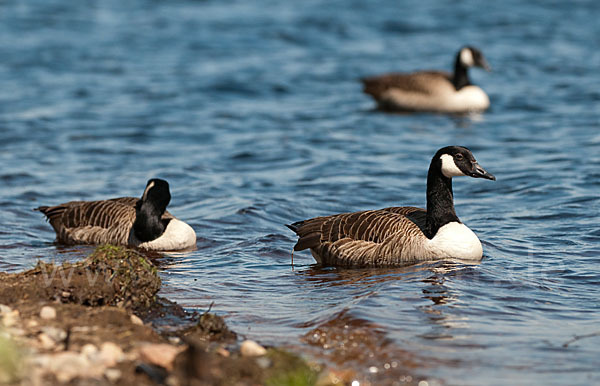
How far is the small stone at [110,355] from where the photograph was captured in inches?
224

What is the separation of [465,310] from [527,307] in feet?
1.98

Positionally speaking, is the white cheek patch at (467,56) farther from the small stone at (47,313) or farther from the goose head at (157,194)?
the small stone at (47,313)

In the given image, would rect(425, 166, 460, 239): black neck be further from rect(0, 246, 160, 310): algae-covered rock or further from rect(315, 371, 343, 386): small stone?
rect(315, 371, 343, 386): small stone

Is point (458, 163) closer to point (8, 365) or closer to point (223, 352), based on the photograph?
point (223, 352)

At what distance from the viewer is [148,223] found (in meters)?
11.1

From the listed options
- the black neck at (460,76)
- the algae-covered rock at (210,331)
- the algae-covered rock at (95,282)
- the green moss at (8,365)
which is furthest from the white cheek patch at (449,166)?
the black neck at (460,76)

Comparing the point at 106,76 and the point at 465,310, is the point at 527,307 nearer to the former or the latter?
the point at 465,310

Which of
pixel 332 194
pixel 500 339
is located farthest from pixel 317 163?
pixel 500 339

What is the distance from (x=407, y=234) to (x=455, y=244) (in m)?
Answer: 0.53

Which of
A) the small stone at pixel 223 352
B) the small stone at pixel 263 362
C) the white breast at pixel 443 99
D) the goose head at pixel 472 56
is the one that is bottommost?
the small stone at pixel 223 352

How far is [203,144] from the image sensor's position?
57.3 feet

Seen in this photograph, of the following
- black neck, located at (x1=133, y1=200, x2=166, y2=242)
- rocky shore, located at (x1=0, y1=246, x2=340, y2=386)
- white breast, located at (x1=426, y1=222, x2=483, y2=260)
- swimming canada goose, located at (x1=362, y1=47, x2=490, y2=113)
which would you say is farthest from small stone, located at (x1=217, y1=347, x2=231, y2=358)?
swimming canada goose, located at (x1=362, y1=47, x2=490, y2=113)

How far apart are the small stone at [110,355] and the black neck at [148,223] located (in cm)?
513

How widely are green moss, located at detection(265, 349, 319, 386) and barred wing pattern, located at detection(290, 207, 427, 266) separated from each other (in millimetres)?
3618
